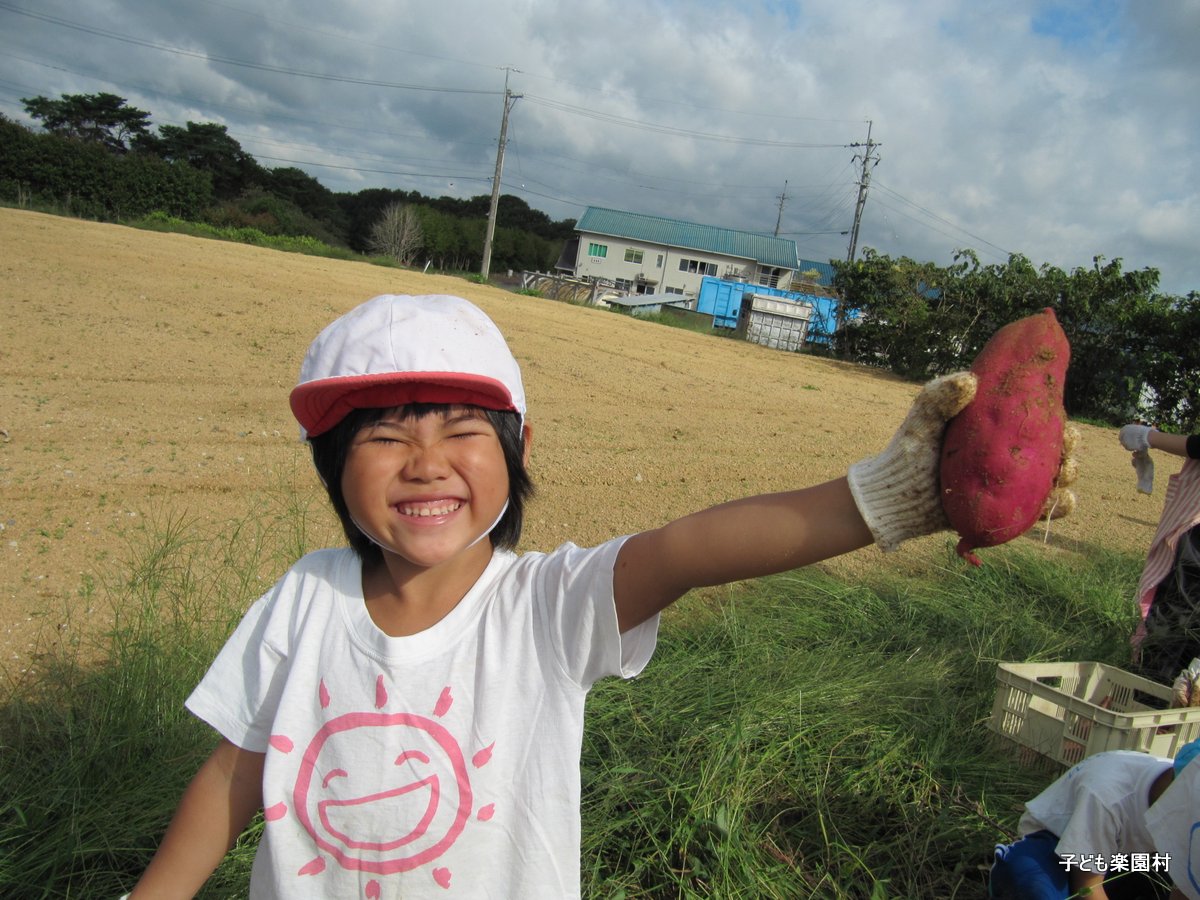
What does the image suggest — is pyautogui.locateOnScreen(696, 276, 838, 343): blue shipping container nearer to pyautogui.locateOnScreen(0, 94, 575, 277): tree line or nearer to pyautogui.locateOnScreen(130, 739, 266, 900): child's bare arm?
pyautogui.locateOnScreen(0, 94, 575, 277): tree line

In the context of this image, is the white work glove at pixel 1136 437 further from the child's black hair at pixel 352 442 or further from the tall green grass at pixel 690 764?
the child's black hair at pixel 352 442

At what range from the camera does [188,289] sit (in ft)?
33.4

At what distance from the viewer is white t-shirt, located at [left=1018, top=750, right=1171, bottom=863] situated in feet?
6.21

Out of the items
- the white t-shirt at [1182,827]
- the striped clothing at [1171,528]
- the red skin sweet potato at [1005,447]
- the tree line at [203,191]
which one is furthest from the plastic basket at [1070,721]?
the tree line at [203,191]

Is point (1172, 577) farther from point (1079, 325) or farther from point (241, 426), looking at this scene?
point (1079, 325)

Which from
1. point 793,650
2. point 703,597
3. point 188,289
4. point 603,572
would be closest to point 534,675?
point 603,572

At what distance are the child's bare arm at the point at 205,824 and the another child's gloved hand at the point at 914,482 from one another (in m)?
0.96

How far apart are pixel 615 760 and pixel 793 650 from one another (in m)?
1.10

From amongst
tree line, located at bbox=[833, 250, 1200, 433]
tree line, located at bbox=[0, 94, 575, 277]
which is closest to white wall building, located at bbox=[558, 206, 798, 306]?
tree line, located at bbox=[0, 94, 575, 277]

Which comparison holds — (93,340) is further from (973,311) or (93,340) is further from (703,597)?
(973,311)

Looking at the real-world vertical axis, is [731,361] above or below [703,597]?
above

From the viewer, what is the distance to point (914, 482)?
96cm

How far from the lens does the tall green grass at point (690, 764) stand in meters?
1.86

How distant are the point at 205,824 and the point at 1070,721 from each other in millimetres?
2462
